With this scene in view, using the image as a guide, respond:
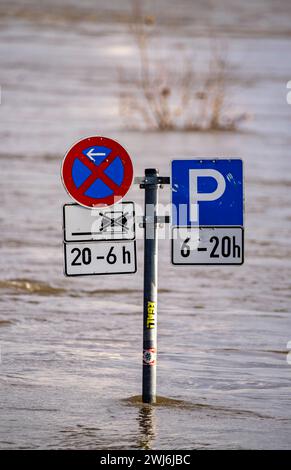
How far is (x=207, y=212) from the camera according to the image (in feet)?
28.7

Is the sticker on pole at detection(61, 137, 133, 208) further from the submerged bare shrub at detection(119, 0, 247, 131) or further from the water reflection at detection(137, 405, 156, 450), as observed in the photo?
the submerged bare shrub at detection(119, 0, 247, 131)

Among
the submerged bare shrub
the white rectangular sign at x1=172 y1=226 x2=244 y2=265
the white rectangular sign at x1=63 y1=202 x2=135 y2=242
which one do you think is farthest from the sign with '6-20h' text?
the submerged bare shrub

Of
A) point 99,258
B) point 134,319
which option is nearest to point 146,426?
point 99,258

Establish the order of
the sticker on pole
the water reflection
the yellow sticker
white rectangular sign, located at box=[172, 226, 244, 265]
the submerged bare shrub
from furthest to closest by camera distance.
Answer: the submerged bare shrub < the yellow sticker < white rectangular sign, located at box=[172, 226, 244, 265] < the sticker on pole < the water reflection

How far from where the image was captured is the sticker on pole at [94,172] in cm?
853

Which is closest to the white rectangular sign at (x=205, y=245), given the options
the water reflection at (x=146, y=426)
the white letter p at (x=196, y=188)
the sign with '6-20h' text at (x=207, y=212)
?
the sign with '6-20h' text at (x=207, y=212)

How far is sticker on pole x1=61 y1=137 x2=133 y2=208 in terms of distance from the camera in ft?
28.0

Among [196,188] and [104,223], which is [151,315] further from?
[196,188]

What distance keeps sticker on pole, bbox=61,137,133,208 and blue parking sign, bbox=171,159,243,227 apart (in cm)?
35

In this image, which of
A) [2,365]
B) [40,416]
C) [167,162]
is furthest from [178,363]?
[167,162]

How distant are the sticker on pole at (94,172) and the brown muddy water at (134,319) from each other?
1483mm

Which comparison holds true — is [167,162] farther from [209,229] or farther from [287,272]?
[209,229]

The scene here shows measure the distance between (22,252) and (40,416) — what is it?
6.82 m

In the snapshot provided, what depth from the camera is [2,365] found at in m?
10.4
